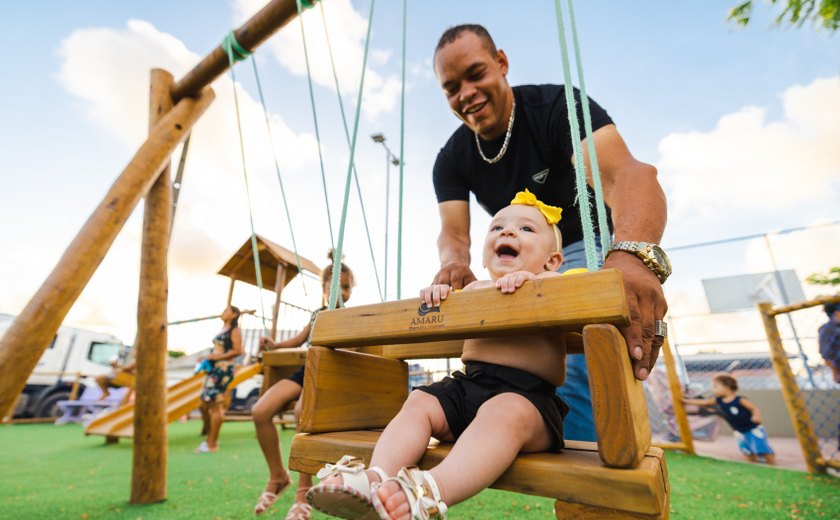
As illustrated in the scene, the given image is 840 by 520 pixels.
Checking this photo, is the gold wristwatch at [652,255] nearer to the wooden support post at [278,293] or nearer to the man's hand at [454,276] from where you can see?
the man's hand at [454,276]

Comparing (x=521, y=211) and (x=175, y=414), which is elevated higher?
(x=521, y=211)

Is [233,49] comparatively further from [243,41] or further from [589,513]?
[589,513]

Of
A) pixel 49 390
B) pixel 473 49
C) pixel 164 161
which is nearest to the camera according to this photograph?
pixel 473 49

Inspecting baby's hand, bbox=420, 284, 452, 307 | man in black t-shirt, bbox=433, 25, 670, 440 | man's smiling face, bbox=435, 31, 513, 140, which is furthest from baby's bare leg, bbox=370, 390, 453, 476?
man's smiling face, bbox=435, 31, 513, 140

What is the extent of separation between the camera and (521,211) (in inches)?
61.8

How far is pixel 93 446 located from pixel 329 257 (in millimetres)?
4960

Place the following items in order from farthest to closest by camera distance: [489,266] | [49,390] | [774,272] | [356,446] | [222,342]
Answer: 1. [49,390]
2. [774,272]
3. [222,342]
4. [489,266]
5. [356,446]

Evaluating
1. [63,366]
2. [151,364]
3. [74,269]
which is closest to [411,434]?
[74,269]

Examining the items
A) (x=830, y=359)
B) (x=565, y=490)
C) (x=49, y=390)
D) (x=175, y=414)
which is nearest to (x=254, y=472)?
(x=175, y=414)

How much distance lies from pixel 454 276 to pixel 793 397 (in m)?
4.08

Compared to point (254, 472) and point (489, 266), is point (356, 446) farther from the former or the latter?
point (254, 472)

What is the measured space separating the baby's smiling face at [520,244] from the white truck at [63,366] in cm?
1286

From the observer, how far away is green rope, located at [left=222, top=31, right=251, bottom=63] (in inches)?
112

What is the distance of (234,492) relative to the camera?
10.4ft
